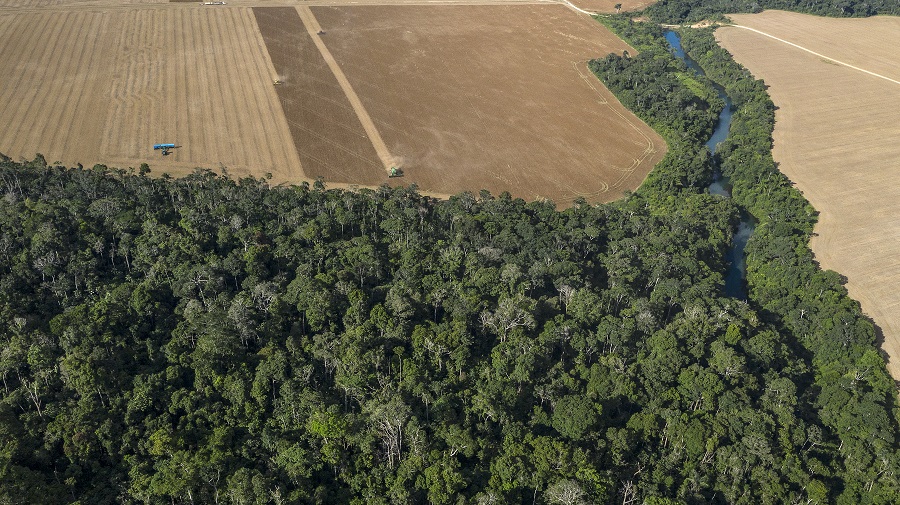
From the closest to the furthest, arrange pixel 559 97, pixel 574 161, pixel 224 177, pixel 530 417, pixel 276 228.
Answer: pixel 530 417
pixel 276 228
pixel 224 177
pixel 574 161
pixel 559 97

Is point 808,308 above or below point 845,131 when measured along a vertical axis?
below

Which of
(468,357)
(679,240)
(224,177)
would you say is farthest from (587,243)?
(224,177)

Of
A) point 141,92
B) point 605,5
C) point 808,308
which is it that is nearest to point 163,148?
point 141,92

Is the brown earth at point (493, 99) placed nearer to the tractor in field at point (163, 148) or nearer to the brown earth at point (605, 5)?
the brown earth at point (605, 5)

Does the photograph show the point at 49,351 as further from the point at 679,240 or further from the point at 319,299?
the point at 679,240

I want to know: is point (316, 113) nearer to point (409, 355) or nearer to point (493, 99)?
point (493, 99)

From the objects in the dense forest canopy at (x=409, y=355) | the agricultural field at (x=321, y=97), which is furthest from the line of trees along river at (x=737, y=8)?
the dense forest canopy at (x=409, y=355)

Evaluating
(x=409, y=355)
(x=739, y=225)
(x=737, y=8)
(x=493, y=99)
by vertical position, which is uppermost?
(x=737, y=8)

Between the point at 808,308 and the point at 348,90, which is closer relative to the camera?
the point at 808,308
